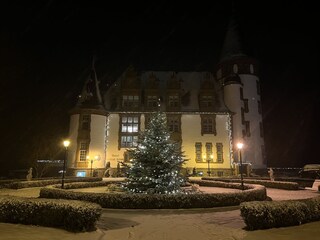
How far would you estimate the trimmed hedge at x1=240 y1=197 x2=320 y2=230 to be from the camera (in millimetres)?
9266

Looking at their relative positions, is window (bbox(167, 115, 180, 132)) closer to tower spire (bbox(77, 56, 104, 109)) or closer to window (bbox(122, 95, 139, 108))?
window (bbox(122, 95, 139, 108))

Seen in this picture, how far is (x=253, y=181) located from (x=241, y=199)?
41.8ft

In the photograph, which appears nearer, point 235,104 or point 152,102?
point 235,104

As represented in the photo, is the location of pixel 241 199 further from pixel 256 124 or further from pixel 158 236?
pixel 256 124

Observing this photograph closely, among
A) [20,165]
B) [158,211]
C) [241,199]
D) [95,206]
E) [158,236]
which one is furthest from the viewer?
[20,165]

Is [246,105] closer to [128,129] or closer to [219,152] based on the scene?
[219,152]

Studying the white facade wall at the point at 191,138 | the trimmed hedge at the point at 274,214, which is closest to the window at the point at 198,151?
the white facade wall at the point at 191,138

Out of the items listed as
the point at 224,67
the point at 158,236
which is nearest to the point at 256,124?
the point at 224,67

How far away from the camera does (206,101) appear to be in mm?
41625

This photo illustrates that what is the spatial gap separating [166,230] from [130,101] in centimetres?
3276

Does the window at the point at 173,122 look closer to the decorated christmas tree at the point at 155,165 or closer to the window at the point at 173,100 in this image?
the window at the point at 173,100

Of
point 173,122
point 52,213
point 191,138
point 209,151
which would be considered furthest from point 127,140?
point 52,213

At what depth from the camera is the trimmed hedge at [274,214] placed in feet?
30.4

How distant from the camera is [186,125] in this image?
133 feet
